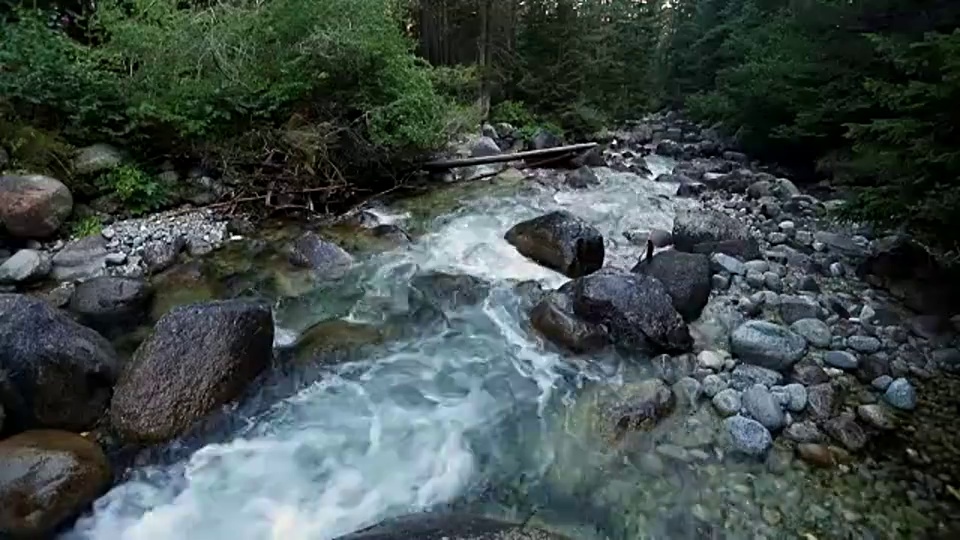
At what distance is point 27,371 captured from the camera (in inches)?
141

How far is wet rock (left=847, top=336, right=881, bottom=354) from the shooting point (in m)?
4.58

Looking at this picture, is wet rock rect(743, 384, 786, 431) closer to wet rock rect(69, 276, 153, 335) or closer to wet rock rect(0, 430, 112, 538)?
wet rock rect(0, 430, 112, 538)

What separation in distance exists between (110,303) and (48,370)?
147cm

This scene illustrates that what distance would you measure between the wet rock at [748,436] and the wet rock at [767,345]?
76 cm

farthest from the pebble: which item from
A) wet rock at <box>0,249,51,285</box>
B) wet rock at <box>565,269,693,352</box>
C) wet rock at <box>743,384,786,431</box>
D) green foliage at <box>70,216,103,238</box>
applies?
green foliage at <box>70,216,103,238</box>

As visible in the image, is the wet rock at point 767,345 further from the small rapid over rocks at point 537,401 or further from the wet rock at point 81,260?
the wet rock at point 81,260

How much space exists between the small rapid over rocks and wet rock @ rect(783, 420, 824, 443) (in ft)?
0.08

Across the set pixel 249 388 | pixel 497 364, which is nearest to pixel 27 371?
pixel 249 388

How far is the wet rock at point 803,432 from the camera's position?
12.2 ft

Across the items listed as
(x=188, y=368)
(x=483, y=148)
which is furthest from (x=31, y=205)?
(x=483, y=148)

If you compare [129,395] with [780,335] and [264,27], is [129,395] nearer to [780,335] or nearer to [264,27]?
[780,335]

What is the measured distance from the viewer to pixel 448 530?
2834 mm

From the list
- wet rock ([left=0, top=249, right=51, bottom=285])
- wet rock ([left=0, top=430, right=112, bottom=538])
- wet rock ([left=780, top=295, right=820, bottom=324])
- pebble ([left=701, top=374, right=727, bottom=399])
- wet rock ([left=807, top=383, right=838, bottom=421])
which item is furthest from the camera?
wet rock ([left=0, top=249, right=51, bottom=285])

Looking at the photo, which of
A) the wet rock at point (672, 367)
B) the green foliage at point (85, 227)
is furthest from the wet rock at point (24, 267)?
the wet rock at point (672, 367)
